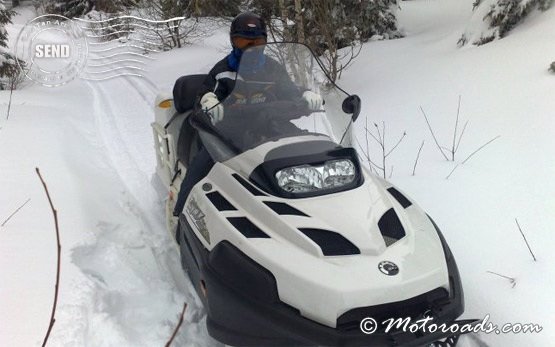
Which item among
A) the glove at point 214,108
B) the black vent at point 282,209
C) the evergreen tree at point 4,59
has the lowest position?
the evergreen tree at point 4,59

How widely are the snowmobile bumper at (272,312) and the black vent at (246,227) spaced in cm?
9

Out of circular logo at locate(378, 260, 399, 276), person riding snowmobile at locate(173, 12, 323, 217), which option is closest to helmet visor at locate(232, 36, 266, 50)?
person riding snowmobile at locate(173, 12, 323, 217)

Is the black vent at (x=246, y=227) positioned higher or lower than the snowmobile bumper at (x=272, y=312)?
higher

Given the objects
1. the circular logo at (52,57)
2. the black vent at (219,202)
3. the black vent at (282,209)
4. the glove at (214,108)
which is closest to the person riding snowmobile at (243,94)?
the glove at (214,108)

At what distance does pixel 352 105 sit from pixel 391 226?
35.9 inches

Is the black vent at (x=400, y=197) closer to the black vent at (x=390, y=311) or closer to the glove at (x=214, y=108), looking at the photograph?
the black vent at (x=390, y=311)

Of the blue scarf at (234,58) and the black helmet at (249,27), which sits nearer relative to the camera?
the black helmet at (249,27)

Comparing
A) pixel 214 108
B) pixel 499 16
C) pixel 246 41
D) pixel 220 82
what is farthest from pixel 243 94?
pixel 499 16

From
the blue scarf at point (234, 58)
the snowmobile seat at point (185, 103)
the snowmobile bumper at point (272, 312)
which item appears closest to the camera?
the snowmobile bumper at point (272, 312)

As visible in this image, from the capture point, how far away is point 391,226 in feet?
7.09

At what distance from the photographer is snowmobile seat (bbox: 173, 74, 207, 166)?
3373mm

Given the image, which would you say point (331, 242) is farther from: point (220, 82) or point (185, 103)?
point (185, 103)

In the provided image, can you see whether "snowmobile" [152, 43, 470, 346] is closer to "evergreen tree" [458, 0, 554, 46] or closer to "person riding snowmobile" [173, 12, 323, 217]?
"person riding snowmobile" [173, 12, 323, 217]

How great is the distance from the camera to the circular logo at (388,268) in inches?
74.5
